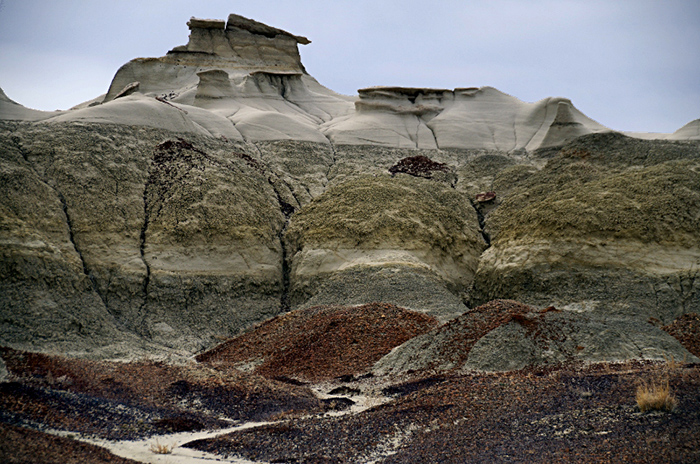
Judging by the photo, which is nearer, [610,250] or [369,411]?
[369,411]

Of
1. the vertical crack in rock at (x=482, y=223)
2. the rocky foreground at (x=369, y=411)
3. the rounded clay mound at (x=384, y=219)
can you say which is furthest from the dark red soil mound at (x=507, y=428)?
the vertical crack in rock at (x=482, y=223)

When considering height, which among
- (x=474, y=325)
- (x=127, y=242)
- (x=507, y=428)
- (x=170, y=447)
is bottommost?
(x=170, y=447)

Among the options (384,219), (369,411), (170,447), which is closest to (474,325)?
(369,411)

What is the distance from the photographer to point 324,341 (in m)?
16.7

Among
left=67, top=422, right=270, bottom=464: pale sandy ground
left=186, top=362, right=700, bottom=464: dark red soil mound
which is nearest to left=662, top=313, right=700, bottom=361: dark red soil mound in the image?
left=186, top=362, right=700, bottom=464: dark red soil mound

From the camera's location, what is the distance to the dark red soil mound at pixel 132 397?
9.16m

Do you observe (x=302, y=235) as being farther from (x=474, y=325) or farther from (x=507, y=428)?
(x=507, y=428)

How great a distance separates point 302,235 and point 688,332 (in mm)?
15854

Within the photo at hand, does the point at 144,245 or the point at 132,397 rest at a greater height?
the point at 144,245

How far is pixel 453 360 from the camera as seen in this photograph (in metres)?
14.0

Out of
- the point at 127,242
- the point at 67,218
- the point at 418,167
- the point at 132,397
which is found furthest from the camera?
the point at 418,167

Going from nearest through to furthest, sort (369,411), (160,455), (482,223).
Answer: (160,455), (369,411), (482,223)

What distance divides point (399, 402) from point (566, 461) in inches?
163

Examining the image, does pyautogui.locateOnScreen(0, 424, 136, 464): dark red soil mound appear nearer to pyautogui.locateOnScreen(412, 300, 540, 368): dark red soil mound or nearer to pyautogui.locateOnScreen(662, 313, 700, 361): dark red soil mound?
pyautogui.locateOnScreen(412, 300, 540, 368): dark red soil mound
